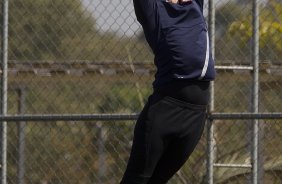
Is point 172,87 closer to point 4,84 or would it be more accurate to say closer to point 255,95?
point 255,95

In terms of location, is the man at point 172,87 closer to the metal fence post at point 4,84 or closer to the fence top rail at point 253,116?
the fence top rail at point 253,116

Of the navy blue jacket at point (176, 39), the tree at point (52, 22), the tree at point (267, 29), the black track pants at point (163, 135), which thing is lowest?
the black track pants at point (163, 135)

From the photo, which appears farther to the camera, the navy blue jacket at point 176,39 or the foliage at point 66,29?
the foliage at point 66,29

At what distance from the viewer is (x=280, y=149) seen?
272 inches

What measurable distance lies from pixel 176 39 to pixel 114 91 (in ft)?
17.9

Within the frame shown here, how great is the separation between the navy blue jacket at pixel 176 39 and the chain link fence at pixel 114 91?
1.99 metres

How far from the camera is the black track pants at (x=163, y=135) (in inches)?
163

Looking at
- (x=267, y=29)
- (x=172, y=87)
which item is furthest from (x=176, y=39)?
(x=267, y=29)

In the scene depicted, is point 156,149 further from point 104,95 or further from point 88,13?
point 104,95

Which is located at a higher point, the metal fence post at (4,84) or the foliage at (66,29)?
the foliage at (66,29)

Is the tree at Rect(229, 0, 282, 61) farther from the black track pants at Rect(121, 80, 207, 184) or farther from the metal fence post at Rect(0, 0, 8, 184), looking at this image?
the black track pants at Rect(121, 80, 207, 184)

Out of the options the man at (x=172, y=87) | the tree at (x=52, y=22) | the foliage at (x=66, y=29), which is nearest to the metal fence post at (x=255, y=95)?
the foliage at (x=66, y=29)

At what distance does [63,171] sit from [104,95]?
164 cm

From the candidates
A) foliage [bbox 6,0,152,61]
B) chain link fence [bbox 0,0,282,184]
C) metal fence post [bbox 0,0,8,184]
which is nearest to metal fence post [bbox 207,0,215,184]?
chain link fence [bbox 0,0,282,184]
